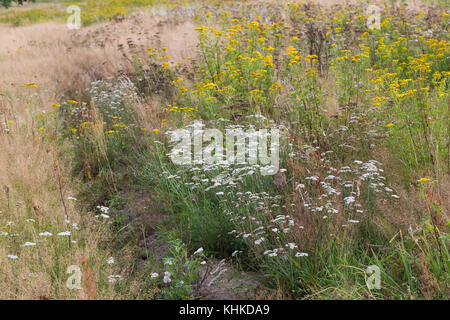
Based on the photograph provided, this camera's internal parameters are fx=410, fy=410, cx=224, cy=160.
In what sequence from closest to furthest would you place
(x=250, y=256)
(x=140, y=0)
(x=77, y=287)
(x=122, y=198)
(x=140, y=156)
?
(x=77, y=287) < (x=250, y=256) < (x=122, y=198) < (x=140, y=156) < (x=140, y=0)

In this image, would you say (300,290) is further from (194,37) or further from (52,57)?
(52,57)

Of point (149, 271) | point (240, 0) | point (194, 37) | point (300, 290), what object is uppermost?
point (240, 0)

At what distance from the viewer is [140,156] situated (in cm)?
522

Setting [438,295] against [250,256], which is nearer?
[438,295]

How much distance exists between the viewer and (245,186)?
385 centimetres

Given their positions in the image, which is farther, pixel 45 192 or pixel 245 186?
pixel 45 192

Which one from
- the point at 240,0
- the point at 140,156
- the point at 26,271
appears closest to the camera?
the point at 26,271

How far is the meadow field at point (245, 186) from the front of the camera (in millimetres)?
2859

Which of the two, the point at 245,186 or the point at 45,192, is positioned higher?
the point at 245,186

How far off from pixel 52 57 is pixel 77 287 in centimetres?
854

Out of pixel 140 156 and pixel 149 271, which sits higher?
pixel 140 156

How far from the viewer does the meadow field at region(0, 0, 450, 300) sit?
113 inches

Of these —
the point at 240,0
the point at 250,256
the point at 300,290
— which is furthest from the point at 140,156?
the point at 240,0
